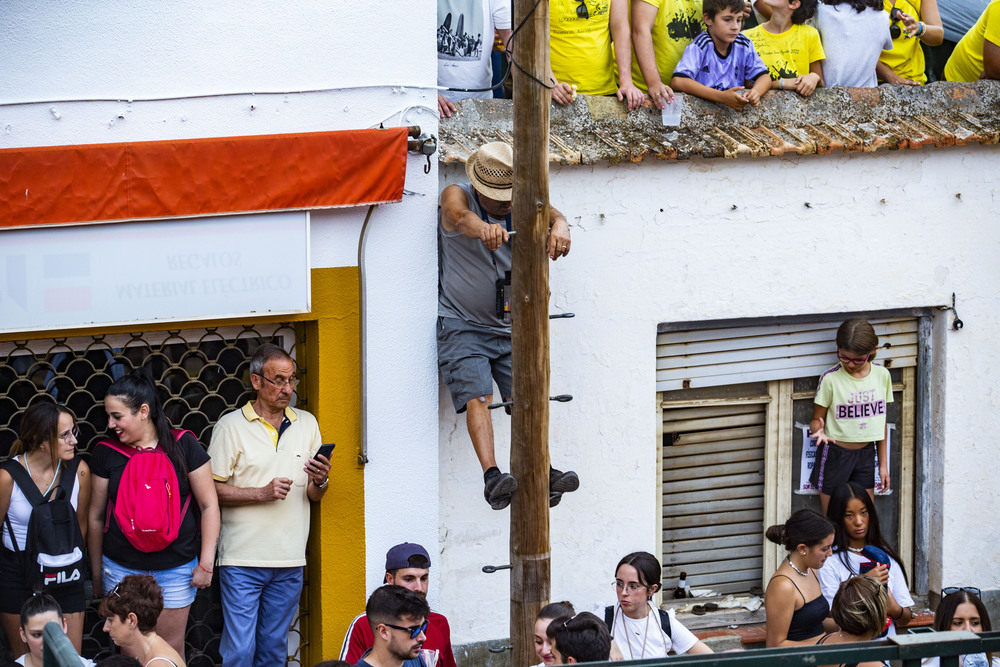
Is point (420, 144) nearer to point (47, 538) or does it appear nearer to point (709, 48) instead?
point (709, 48)

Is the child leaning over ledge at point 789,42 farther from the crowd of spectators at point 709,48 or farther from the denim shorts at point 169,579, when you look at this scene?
the denim shorts at point 169,579

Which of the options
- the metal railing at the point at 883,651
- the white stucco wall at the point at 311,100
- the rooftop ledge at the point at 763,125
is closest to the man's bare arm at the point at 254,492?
the white stucco wall at the point at 311,100

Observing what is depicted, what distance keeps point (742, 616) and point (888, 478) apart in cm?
124

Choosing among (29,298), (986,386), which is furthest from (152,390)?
(986,386)

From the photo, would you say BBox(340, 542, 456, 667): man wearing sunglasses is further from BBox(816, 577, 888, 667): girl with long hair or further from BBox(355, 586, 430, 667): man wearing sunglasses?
BBox(816, 577, 888, 667): girl with long hair

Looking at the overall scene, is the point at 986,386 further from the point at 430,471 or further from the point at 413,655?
the point at 413,655

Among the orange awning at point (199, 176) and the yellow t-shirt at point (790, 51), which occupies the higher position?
the yellow t-shirt at point (790, 51)

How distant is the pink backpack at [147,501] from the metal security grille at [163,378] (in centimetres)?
48

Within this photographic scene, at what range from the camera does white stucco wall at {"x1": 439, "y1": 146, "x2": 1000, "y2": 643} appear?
6820 mm

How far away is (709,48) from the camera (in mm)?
7258

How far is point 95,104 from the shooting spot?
5.79 m

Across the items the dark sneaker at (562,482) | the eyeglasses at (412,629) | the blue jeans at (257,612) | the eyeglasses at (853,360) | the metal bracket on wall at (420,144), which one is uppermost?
the metal bracket on wall at (420,144)

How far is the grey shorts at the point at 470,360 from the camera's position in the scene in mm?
6223

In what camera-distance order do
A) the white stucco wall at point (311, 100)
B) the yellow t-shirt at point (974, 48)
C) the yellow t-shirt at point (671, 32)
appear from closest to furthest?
the white stucco wall at point (311, 100), the yellow t-shirt at point (671, 32), the yellow t-shirt at point (974, 48)
